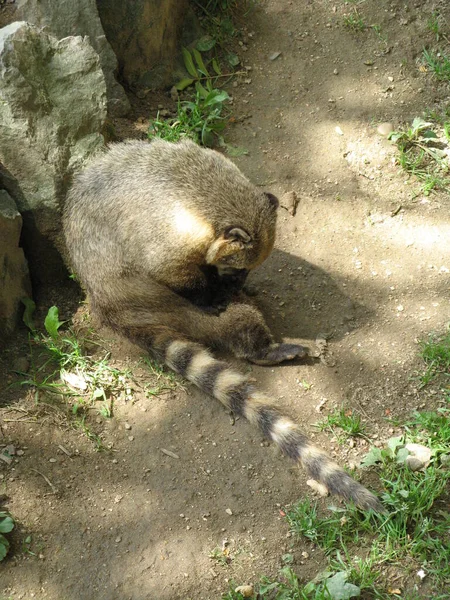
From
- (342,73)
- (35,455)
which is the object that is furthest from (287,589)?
(342,73)

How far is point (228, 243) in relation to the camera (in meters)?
4.63

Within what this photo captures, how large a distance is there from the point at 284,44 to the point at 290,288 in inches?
107

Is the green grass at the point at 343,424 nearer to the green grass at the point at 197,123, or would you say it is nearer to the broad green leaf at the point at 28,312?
the broad green leaf at the point at 28,312

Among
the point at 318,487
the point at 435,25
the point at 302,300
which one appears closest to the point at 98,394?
the point at 318,487

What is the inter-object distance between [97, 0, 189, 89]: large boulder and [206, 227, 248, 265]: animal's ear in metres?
2.47

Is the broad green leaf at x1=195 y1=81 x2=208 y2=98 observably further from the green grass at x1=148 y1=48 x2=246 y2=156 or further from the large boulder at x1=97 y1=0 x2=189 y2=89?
the large boulder at x1=97 y1=0 x2=189 y2=89

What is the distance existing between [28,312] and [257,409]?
181 cm

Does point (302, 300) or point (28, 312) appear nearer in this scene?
point (28, 312)

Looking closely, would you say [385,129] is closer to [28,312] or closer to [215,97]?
[215,97]

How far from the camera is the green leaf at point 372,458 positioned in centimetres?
410

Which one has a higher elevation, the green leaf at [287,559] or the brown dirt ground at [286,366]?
the brown dirt ground at [286,366]

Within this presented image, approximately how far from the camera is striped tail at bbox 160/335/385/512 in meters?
3.89

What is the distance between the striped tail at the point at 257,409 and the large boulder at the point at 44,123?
130cm

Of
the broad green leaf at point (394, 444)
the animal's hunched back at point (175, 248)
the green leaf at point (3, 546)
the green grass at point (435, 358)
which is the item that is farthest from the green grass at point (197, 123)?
the green leaf at point (3, 546)
